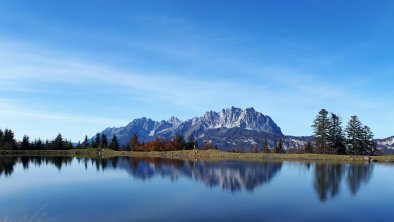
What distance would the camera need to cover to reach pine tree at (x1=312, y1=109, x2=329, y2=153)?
11081 centimetres

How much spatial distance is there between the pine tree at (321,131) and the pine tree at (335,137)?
3.54 ft

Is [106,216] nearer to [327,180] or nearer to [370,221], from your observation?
[370,221]

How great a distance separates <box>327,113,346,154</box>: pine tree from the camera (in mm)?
111250

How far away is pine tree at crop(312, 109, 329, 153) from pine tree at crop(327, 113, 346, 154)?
3.54 feet

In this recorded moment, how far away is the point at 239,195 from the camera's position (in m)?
35.2

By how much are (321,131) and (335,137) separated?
15.8 feet

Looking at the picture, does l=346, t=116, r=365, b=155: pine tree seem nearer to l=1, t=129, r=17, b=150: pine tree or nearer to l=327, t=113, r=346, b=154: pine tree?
l=327, t=113, r=346, b=154: pine tree

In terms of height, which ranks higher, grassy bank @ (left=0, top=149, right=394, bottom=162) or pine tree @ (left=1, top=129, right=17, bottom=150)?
pine tree @ (left=1, top=129, right=17, bottom=150)

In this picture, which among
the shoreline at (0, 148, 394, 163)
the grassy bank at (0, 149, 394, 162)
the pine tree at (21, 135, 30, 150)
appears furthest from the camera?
the pine tree at (21, 135, 30, 150)

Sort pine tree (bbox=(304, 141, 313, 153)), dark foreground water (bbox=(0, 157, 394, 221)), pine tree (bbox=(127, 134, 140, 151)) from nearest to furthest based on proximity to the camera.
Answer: dark foreground water (bbox=(0, 157, 394, 221))
pine tree (bbox=(304, 141, 313, 153))
pine tree (bbox=(127, 134, 140, 151))

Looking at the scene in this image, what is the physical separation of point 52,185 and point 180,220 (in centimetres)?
2474

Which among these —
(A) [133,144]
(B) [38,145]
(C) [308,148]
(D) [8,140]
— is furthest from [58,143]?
(C) [308,148]

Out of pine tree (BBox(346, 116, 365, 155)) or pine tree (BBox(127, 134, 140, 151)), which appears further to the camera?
pine tree (BBox(127, 134, 140, 151))

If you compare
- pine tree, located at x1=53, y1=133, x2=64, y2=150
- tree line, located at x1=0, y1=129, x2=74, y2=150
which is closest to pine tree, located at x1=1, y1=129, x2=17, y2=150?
tree line, located at x1=0, y1=129, x2=74, y2=150
